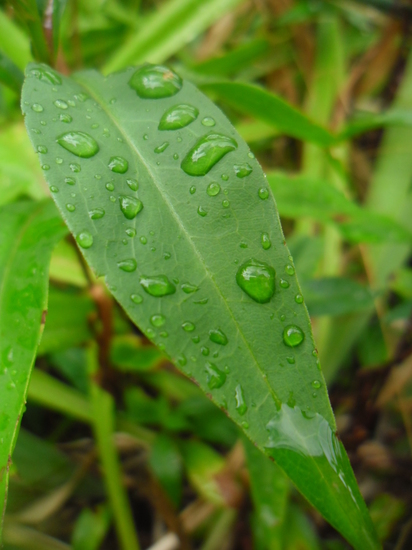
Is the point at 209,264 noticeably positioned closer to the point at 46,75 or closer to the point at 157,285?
the point at 157,285

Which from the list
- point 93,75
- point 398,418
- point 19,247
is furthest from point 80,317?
point 398,418

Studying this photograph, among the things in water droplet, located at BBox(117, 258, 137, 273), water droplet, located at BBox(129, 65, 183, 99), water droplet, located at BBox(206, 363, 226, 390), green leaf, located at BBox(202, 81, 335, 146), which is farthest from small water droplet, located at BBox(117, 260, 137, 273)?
green leaf, located at BBox(202, 81, 335, 146)

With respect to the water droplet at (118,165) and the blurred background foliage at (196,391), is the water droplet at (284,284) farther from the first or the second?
the blurred background foliage at (196,391)

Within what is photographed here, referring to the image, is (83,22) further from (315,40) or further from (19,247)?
(19,247)

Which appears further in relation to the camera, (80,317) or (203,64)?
(203,64)

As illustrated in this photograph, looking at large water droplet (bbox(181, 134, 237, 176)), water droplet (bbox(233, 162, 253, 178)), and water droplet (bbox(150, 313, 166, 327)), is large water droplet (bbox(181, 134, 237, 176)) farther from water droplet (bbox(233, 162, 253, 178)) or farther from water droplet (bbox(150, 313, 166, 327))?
water droplet (bbox(150, 313, 166, 327))

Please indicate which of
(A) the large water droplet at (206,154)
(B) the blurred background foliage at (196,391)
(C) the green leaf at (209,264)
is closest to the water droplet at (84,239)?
(C) the green leaf at (209,264)
